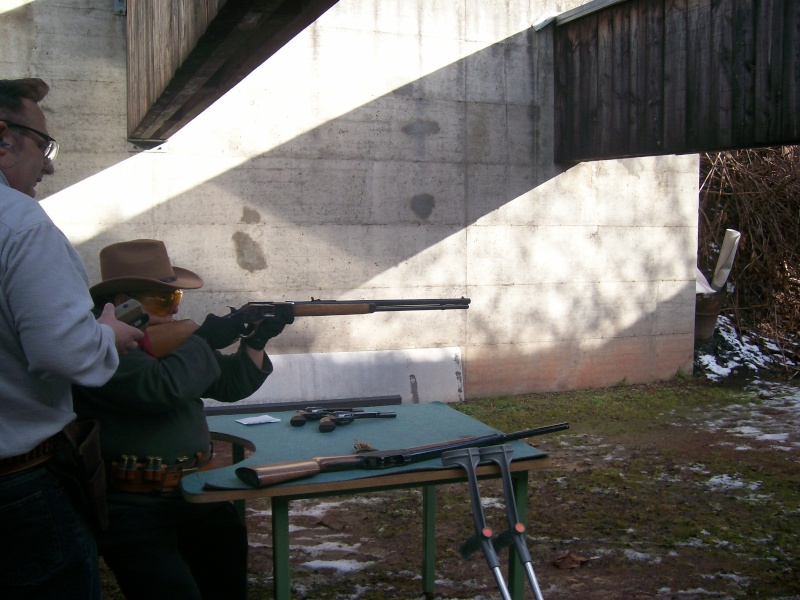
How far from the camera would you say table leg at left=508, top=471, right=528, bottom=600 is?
10.3 ft

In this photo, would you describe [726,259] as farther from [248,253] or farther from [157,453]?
[157,453]

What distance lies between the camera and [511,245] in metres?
8.40

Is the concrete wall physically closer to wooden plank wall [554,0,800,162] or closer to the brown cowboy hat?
wooden plank wall [554,0,800,162]

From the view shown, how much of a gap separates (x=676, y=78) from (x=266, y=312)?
17.1ft

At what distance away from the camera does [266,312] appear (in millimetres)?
3590

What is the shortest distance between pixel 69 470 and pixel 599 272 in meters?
7.53

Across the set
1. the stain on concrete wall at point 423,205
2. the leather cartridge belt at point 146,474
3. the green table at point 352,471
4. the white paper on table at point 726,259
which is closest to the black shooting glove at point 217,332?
the green table at point 352,471

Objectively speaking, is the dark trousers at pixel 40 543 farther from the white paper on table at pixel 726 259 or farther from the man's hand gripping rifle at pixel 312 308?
the white paper on table at pixel 726 259

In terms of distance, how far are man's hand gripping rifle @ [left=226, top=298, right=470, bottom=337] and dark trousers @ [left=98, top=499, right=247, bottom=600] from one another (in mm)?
865

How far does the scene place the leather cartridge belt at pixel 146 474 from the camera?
2619mm

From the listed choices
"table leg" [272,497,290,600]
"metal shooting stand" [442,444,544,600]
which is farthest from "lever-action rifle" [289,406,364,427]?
"metal shooting stand" [442,444,544,600]

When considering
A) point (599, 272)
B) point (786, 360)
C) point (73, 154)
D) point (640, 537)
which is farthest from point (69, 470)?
point (786, 360)

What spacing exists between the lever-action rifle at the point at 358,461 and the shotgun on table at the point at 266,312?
21.7 inches

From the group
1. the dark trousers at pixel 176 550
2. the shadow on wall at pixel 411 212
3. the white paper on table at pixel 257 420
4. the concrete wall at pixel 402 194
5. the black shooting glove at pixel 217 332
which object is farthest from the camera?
the shadow on wall at pixel 411 212
